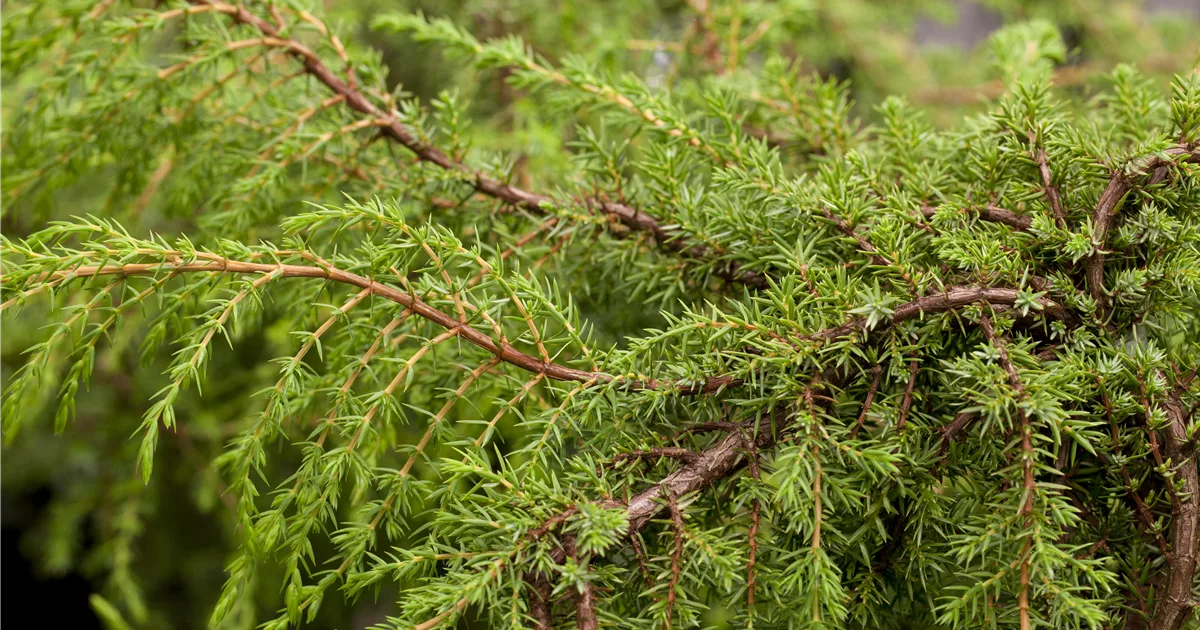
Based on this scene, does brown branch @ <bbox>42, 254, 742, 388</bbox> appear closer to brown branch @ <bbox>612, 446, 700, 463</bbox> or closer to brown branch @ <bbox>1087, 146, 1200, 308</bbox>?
brown branch @ <bbox>612, 446, 700, 463</bbox>

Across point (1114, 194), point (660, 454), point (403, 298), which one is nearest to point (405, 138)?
A: point (403, 298)

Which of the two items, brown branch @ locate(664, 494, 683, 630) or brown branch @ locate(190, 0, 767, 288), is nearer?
brown branch @ locate(664, 494, 683, 630)

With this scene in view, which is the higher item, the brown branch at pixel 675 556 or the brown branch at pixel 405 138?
the brown branch at pixel 405 138

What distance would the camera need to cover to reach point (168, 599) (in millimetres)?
1751

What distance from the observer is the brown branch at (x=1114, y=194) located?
463 mm

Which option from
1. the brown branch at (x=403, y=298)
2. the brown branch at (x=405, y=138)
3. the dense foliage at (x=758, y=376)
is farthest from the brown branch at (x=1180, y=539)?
the brown branch at (x=405, y=138)

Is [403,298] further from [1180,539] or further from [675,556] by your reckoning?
[1180,539]

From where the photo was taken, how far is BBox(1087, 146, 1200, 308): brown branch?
46 cm

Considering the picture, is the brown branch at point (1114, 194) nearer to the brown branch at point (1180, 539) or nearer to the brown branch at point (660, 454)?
the brown branch at point (1180, 539)

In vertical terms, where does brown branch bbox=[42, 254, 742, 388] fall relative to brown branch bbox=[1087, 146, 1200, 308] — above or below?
below

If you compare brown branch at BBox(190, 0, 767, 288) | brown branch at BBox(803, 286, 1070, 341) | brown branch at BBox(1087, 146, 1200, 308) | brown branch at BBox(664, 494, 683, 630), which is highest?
brown branch at BBox(1087, 146, 1200, 308)

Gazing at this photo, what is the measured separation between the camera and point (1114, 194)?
475mm

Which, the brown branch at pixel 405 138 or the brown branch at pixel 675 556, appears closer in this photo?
the brown branch at pixel 675 556

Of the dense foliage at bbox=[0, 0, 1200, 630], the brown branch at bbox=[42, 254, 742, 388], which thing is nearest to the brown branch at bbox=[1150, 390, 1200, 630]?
the dense foliage at bbox=[0, 0, 1200, 630]
